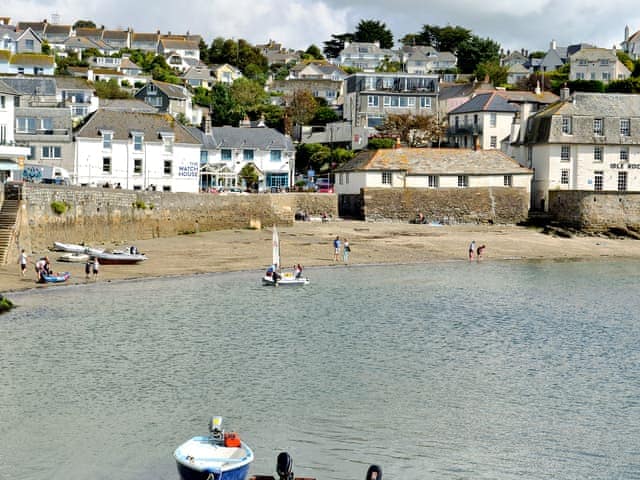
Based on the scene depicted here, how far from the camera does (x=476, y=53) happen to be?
148m

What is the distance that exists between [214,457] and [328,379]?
9398 millimetres

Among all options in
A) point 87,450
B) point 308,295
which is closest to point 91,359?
point 87,450

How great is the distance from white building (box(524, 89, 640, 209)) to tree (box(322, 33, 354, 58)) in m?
97.4

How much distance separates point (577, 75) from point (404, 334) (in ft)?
315

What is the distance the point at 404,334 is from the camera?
115 feet

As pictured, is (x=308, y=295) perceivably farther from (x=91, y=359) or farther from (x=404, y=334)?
(x=91, y=359)

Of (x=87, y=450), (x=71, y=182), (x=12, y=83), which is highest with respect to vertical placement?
(x=12, y=83)

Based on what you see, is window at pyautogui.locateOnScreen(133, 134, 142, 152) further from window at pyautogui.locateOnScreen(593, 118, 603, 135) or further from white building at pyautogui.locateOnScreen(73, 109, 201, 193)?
window at pyautogui.locateOnScreen(593, 118, 603, 135)

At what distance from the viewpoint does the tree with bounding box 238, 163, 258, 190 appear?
78.2 m

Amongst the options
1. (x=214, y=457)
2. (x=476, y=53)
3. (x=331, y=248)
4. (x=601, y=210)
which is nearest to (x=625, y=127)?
(x=601, y=210)

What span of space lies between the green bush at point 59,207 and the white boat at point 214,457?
31.5 m

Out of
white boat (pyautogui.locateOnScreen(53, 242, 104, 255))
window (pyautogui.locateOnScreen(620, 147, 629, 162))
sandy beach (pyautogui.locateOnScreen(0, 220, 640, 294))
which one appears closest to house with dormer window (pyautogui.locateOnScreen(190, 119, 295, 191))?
sandy beach (pyautogui.locateOnScreen(0, 220, 640, 294))

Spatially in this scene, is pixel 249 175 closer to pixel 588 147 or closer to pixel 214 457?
pixel 588 147

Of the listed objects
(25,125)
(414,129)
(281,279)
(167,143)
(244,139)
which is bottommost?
(281,279)
